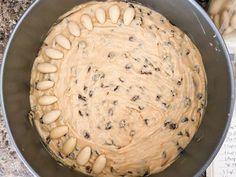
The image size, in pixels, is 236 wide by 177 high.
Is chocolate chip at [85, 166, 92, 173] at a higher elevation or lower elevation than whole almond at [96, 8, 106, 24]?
lower

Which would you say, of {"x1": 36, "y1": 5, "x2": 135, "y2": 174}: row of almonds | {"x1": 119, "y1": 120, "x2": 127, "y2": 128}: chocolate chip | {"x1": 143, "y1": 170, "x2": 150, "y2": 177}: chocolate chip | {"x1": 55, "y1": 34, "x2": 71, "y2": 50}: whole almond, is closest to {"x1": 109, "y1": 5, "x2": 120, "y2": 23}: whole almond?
{"x1": 36, "y1": 5, "x2": 135, "y2": 174}: row of almonds

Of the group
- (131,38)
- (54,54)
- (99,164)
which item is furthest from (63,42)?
(99,164)

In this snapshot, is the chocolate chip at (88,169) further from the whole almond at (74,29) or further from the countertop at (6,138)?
the whole almond at (74,29)

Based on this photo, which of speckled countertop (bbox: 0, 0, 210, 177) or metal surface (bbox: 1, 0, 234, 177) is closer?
metal surface (bbox: 1, 0, 234, 177)

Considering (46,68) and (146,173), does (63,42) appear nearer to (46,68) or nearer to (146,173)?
(46,68)

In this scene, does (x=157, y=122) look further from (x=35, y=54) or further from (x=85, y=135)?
(x=35, y=54)

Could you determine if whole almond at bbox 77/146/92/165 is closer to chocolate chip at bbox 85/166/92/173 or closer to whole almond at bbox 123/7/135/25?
chocolate chip at bbox 85/166/92/173
